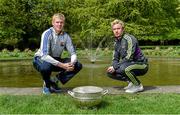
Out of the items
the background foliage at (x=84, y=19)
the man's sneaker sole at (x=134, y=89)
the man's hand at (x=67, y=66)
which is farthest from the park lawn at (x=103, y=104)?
the background foliage at (x=84, y=19)

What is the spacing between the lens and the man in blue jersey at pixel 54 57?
7.67m

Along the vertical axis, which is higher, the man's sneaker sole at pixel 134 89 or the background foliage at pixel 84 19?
the man's sneaker sole at pixel 134 89

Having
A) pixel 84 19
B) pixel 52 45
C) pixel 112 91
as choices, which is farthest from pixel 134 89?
pixel 84 19

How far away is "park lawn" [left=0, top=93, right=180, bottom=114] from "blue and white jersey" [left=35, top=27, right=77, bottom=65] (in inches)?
29.6

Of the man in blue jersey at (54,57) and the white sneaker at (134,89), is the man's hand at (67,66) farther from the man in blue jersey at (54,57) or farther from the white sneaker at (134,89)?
the white sneaker at (134,89)

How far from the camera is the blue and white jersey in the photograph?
25.2ft

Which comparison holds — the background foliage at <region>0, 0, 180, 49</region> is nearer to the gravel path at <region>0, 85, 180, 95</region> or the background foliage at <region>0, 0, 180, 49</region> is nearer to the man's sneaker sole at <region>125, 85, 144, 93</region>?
the gravel path at <region>0, 85, 180, 95</region>

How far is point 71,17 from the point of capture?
4219 centimetres

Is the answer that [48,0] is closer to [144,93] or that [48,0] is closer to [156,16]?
[156,16]

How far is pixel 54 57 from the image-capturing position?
8070mm

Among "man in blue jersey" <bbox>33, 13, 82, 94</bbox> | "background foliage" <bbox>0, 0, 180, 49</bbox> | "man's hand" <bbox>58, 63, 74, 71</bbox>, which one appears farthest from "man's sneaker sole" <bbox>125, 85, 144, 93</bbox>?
"background foliage" <bbox>0, 0, 180, 49</bbox>

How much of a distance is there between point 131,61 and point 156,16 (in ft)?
110

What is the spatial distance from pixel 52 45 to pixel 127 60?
1.48 meters

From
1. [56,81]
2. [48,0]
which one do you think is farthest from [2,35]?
[56,81]
